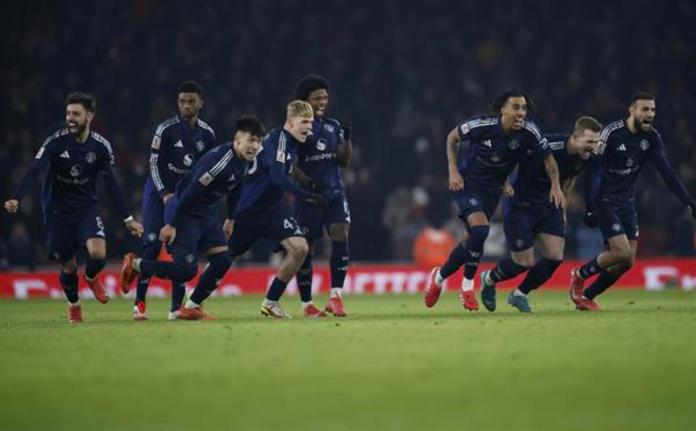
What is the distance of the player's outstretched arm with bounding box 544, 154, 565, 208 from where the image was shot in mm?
14977

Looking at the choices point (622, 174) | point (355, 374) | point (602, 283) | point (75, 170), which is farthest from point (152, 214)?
point (355, 374)

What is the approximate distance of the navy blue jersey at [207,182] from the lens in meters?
13.8

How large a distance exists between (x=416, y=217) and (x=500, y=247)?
175cm

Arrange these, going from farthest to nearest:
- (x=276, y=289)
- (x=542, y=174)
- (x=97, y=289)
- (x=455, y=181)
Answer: (x=542, y=174) < (x=97, y=289) < (x=455, y=181) < (x=276, y=289)

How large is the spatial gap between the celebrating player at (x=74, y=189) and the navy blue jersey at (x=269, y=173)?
3.95ft

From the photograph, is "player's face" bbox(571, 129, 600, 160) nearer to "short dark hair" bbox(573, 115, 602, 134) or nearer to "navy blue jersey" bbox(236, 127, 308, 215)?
"short dark hair" bbox(573, 115, 602, 134)

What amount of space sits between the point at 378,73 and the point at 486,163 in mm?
13790

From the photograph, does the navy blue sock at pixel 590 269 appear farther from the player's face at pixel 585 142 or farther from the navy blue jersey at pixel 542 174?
the player's face at pixel 585 142

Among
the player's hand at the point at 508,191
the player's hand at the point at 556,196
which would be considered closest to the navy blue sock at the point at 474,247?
the player's hand at the point at 508,191

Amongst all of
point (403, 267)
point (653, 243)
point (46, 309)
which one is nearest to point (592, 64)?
point (653, 243)

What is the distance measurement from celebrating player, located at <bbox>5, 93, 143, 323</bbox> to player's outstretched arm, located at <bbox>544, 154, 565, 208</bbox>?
14.4 ft

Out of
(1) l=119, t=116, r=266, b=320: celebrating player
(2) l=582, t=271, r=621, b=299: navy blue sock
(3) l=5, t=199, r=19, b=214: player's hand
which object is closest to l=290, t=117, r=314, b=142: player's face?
(1) l=119, t=116, r=266, b=320: celebrating player

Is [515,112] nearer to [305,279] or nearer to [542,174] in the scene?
[542,174]

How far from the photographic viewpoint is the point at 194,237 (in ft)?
46.4
